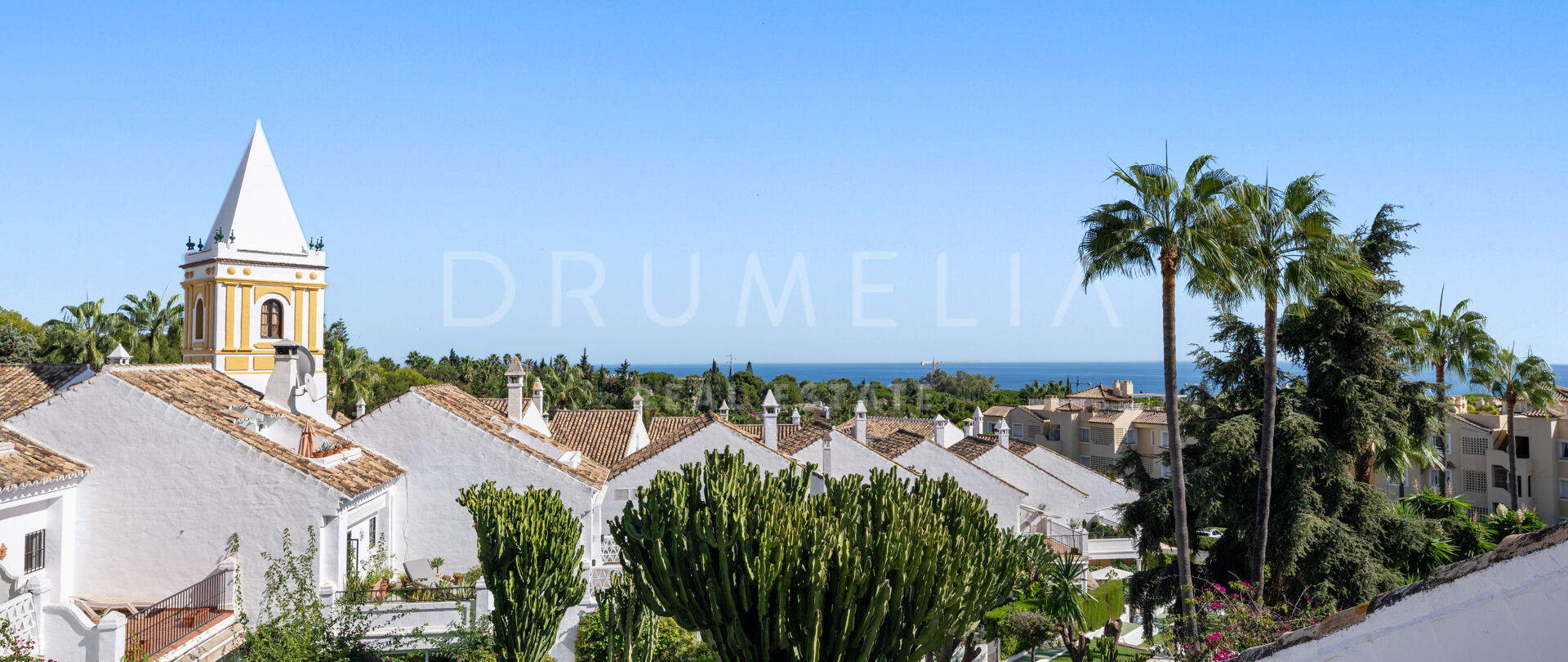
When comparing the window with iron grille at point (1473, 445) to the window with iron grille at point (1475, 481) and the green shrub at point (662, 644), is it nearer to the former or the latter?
the window with iron grille at point (1475, 481)

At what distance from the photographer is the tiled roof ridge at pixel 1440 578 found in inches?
127

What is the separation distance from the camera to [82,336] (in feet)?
150

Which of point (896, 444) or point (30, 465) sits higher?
point (30, 465)

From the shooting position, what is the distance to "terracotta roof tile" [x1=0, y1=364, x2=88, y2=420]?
2261 centimetres

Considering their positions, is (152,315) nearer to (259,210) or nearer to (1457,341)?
(259,210)

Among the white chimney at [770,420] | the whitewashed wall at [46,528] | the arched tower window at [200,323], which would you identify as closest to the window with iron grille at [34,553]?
the whitewashed wall at [46,528]

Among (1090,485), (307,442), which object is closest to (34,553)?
(307,442)

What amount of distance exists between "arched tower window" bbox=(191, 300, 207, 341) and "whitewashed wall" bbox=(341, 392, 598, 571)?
8199 mm

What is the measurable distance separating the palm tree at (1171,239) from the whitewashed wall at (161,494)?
18.1 meters

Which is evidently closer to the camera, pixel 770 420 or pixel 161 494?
pixel 161 494

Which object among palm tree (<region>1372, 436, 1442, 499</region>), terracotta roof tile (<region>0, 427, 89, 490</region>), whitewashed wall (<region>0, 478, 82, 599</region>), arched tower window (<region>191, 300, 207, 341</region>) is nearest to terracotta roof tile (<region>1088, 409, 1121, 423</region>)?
palm tree (<region>1372, 436, 1442, 499</region>)

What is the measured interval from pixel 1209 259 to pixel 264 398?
25.6 metres

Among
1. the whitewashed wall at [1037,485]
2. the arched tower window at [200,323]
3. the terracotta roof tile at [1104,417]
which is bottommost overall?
the whitewashed wall at [1037,485]

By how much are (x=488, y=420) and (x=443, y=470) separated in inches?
124
